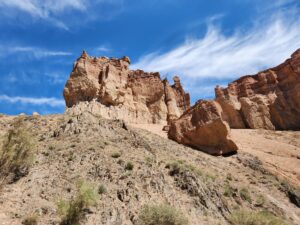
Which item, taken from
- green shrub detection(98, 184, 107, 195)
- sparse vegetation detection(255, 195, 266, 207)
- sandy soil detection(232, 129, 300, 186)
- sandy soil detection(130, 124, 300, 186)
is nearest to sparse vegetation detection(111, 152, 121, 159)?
green shrub detection(98, 184, 107, 195)

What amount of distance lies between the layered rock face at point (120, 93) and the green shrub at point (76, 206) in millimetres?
28759

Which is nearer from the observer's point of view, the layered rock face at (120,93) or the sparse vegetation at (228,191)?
the sparse vegetation at (228,191)

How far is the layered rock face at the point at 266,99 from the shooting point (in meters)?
56.4

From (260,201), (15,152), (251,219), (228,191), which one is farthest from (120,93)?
(251,219)

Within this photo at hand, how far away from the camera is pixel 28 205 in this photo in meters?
17.7

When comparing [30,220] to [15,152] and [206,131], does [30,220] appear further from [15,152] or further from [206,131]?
[206,131]

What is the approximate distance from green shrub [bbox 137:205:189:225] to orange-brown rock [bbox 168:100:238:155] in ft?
61.7

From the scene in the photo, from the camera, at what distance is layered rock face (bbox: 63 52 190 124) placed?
2005 inches

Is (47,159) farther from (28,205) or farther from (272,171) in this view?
(272,171)

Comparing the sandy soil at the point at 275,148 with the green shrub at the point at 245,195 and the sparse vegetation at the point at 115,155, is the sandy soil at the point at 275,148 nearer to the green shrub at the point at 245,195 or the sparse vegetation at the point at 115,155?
the green shrub at the point at 245,195

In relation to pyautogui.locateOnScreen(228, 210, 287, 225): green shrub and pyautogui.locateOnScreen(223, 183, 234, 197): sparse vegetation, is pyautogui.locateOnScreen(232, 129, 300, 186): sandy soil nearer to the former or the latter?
pyautogui.locateOnScreen(223, 183, 234, 197): sparse vegetation

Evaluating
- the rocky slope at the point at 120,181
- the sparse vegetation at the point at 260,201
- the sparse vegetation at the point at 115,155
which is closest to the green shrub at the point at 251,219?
the rocky slope at the point at 120,181

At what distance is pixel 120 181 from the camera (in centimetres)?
2077

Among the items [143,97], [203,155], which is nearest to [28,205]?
[203,155]
